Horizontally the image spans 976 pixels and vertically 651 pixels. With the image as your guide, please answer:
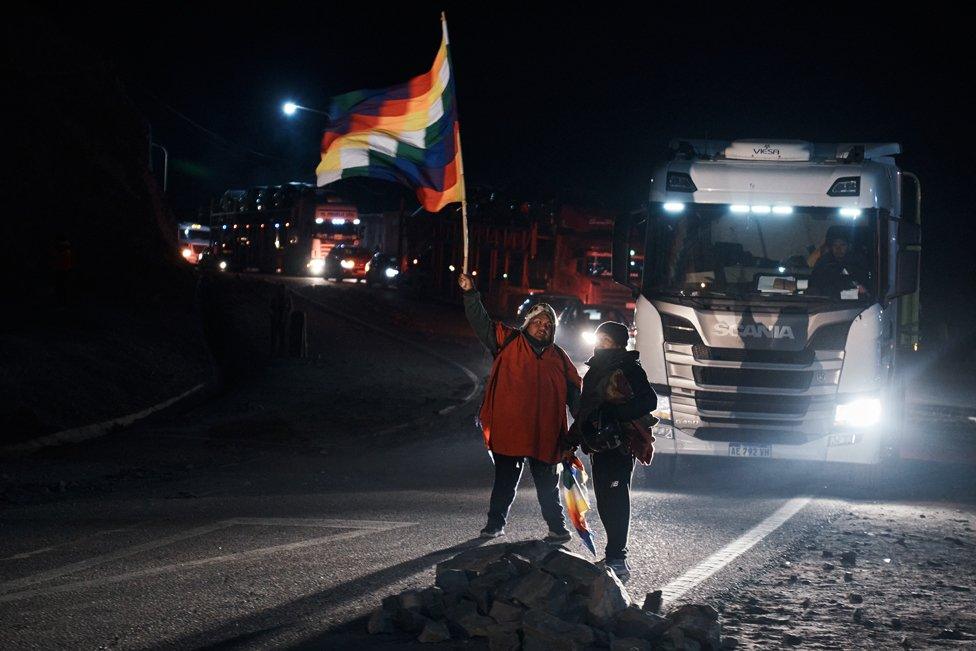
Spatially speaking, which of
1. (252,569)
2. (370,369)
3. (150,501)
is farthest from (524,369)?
(370,369)

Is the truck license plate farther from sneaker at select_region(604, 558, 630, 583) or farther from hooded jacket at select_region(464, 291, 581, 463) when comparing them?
sneaker at select_region(604, 558, 630, 583)

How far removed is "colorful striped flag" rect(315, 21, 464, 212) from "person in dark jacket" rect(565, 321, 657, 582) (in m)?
2.52

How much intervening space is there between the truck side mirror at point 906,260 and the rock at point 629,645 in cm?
700

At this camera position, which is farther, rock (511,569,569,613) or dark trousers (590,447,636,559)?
dark trousers (590,447,636,559)

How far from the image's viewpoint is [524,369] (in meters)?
8.30

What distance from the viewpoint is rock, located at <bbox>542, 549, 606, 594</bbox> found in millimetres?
6223

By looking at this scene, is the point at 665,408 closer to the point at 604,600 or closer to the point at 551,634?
the point at 604,600

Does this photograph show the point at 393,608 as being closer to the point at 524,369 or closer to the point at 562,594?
the point at 562,594

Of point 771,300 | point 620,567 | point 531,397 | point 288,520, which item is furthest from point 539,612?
point 771,300

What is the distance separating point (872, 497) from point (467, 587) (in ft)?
20.2

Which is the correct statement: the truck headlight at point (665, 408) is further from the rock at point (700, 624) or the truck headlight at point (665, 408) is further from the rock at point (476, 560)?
the rock at point (700, 624)

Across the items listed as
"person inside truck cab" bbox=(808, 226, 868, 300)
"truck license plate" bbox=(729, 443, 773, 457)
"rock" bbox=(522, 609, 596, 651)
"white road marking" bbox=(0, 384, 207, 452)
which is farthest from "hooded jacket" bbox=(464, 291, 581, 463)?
"white road marking" bbox=(0, 384, 207, 452)

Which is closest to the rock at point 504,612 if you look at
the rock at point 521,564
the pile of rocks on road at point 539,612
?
the pile of rocks on road at point 539,612

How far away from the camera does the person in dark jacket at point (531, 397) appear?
27.2ft
